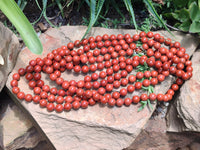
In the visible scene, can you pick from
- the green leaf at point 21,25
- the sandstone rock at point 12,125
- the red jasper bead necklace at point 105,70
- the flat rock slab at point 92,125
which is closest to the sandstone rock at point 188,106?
the red jasper bead necklace at point 105,70

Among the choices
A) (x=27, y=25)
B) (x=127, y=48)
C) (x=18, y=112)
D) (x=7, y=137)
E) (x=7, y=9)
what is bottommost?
(x=7, y=137)

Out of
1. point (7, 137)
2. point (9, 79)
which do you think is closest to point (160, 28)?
point (9, 79)

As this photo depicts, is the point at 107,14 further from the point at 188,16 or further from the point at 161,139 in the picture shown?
the point at 161,139

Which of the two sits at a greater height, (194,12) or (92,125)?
(194,12)

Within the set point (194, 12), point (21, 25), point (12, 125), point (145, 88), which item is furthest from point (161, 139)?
point (21, 25)

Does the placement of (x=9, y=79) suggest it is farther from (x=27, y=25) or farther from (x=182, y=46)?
(x=182, y=46)

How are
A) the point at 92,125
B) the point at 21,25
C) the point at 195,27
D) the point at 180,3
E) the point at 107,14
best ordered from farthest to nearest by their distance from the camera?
the point at 107,14 → the point at 180,3 → the point at 195,27 → the point at 92,125 → the point at 21,25
